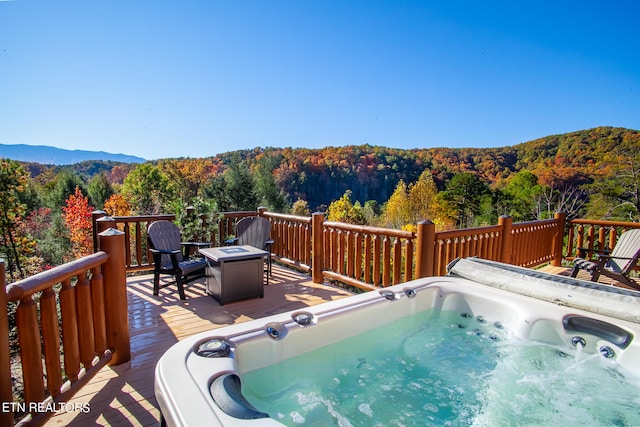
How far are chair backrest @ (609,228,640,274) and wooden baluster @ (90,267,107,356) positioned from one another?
5094mm

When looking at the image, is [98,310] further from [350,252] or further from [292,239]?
[292,239]

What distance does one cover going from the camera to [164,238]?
3859 mm

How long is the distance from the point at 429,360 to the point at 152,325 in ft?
7.73

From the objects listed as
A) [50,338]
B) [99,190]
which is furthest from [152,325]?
[99,190]

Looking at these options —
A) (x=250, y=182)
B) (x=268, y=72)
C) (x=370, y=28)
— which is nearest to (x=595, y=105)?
(x=370, y=28)

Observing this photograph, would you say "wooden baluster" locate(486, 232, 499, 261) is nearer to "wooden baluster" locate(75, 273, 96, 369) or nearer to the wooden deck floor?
the wooden deck floor

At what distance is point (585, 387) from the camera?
201 centimetres

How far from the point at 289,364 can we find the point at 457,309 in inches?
59.4

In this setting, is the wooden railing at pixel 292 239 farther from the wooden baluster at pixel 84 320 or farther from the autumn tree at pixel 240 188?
the autumn tree at pixel 240 188

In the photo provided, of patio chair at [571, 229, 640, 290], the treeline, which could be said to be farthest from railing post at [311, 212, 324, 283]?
the treeline

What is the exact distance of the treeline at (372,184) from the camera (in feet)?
58.2

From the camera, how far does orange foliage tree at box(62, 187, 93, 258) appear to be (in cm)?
2025

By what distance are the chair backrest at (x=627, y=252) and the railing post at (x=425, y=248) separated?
2400 mm

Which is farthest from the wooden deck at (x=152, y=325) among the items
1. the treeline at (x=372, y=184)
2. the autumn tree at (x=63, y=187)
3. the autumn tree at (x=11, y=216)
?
the autumn tree at (x=63, y=187)
